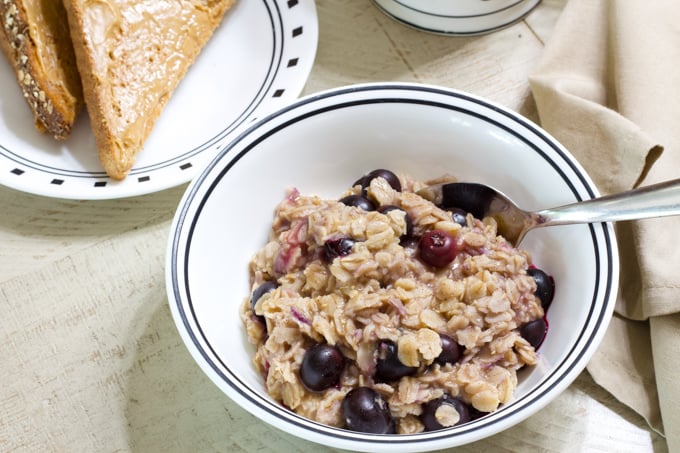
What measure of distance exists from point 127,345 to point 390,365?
24.5 inches

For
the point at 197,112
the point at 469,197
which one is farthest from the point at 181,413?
the point at 197,112

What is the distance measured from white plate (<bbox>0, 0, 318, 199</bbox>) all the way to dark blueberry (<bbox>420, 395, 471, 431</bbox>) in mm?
769

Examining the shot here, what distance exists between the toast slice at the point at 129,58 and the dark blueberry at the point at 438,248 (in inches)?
30.5

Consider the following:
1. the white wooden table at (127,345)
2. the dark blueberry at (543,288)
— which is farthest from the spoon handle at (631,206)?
the white wooden table at (127,345)

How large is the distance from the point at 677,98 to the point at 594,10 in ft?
1.12

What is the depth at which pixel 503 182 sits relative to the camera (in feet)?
4.79

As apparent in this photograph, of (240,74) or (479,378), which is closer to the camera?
(479,378)

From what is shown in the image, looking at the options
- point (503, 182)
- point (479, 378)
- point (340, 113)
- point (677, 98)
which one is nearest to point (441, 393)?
point (479, 378)

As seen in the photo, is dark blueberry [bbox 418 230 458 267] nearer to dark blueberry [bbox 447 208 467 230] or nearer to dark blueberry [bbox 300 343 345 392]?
dark blueberry [bbox 447 208 467 230]

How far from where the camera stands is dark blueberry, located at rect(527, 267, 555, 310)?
132 cm

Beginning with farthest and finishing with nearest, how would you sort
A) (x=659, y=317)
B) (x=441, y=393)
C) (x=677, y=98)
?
(x=677, y=98)
(x=659, y=317)
(x=441, y=393)

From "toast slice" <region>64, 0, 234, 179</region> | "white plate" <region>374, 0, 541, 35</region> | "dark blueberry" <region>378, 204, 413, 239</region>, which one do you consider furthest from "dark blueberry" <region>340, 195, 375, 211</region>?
"white plate" <region>374, 0, 541, 35</region>

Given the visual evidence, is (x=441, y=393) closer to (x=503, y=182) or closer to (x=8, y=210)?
(x=503, y=182)

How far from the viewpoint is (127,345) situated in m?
1.51
